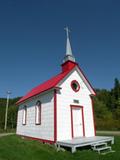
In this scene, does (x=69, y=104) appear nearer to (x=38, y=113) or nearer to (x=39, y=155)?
(x=38, y=113)

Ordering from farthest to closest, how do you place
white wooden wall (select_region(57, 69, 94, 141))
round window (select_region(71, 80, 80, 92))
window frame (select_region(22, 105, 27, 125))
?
window frame (select_region(22, 105, 27, 125)) < round window (select_region(71, 80, 80, 92)) < white wooden wall (select_region(57, 69, 94, 141))

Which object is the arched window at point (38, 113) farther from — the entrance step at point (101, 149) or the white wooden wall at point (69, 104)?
the entrance step at point (101, 149)

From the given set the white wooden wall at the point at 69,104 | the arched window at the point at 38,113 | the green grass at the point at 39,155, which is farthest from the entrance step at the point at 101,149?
the arched window at the point at 38,113

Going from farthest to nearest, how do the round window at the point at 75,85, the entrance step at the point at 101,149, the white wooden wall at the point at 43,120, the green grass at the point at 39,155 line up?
the round window at the point at 75,85, the white wooden wall at the point at 43,120, the entrance step at the point at 101,149, the green grass at the point at 39,155

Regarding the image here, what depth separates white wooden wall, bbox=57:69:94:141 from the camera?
1407 cm

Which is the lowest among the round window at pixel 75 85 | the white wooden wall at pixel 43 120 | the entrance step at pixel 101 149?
the entrance step at pixel 101 149

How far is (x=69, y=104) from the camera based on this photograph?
15273mm

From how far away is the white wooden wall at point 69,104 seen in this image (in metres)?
14.1

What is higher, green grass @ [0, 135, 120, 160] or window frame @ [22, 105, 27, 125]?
window frame @ [22, 105, 27, 125]

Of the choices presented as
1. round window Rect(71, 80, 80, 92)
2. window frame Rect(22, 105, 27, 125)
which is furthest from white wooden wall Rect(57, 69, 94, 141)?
window frame Rect(22, 105, 27, 125)

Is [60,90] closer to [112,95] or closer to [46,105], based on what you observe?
[46,105]

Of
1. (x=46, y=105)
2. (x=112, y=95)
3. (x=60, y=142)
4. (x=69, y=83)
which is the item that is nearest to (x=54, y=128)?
(x=60, y=142)

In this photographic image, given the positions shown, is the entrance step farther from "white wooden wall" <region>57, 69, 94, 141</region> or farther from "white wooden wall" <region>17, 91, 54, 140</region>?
"white wooden wall" <region>17, 91, 54, 140</region>

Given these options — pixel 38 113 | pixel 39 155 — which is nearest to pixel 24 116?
pixel 38 113
